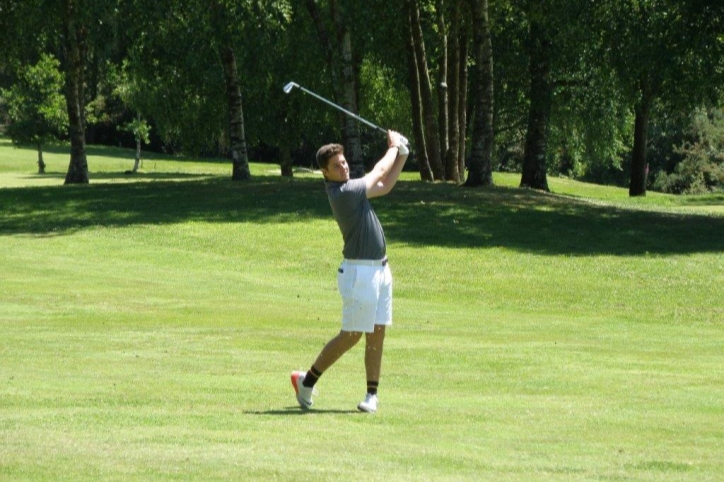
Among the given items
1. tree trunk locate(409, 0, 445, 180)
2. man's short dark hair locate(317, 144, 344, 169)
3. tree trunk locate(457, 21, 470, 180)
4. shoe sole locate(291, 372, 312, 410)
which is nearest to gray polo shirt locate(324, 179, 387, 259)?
man's short dark hair locate(317, 144, 344, 169)

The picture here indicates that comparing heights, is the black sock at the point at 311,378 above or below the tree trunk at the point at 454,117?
below

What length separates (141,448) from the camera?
27.0 feet

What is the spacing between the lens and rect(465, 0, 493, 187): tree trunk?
3638 cm

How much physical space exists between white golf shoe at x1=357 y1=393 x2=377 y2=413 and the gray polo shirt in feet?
3.55

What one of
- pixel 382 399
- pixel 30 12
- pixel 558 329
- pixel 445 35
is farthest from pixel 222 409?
pixel 445 35

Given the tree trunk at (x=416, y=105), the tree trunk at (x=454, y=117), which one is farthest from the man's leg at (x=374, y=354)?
the tree trunk at (x=454, y=117)

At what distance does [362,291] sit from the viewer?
33.2 feet

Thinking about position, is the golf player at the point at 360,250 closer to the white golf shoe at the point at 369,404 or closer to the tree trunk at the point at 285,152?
the white golf shoe at the point at 369,404

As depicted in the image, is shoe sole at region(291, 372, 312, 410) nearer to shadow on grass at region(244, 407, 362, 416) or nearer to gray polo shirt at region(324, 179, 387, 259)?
shadow on grass at region(244, 407, 362, 416)

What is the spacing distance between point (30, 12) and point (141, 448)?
3336cm

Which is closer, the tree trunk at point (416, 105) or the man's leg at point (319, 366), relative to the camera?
the man's leg at point (319, 366)

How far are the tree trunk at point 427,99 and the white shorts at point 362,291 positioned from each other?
31.1 meters

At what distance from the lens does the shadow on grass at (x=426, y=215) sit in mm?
29875

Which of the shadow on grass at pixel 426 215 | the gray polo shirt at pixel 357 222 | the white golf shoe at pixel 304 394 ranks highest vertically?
Result: the gray polo shirt at pixel 357 222
